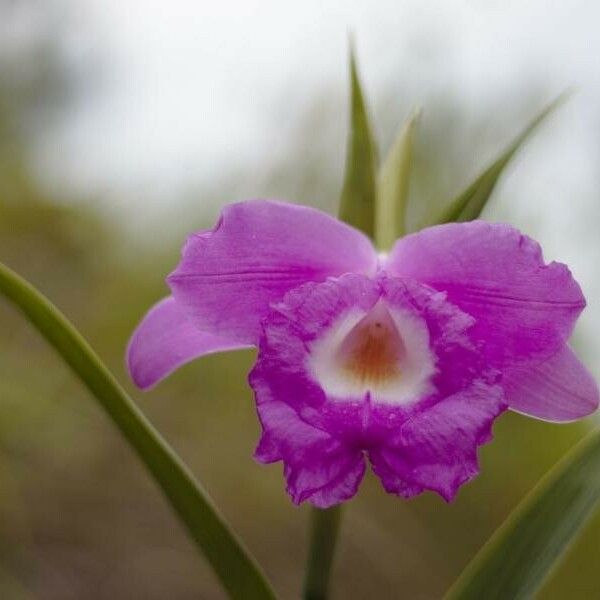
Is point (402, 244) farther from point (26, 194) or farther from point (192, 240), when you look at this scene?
point (26, 194)

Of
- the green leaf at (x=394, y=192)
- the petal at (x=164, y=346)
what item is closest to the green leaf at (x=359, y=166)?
the green leaf at (x=394, y=192)

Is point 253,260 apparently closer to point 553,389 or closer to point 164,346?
point 164,346

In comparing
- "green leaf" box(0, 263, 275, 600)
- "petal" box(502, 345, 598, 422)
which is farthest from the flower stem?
"petal" box(502, 345, 598, 422)

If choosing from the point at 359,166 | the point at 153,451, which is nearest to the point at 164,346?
the point at 153,451

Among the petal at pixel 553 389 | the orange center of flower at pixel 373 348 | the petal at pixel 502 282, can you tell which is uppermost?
the petal at pixel 502 282

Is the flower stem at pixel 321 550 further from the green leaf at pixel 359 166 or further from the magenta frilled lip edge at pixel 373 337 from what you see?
the green leaf at pixel 359 166

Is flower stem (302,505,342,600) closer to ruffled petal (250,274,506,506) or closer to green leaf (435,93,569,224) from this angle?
ruffled petal (250,274,506,506)
